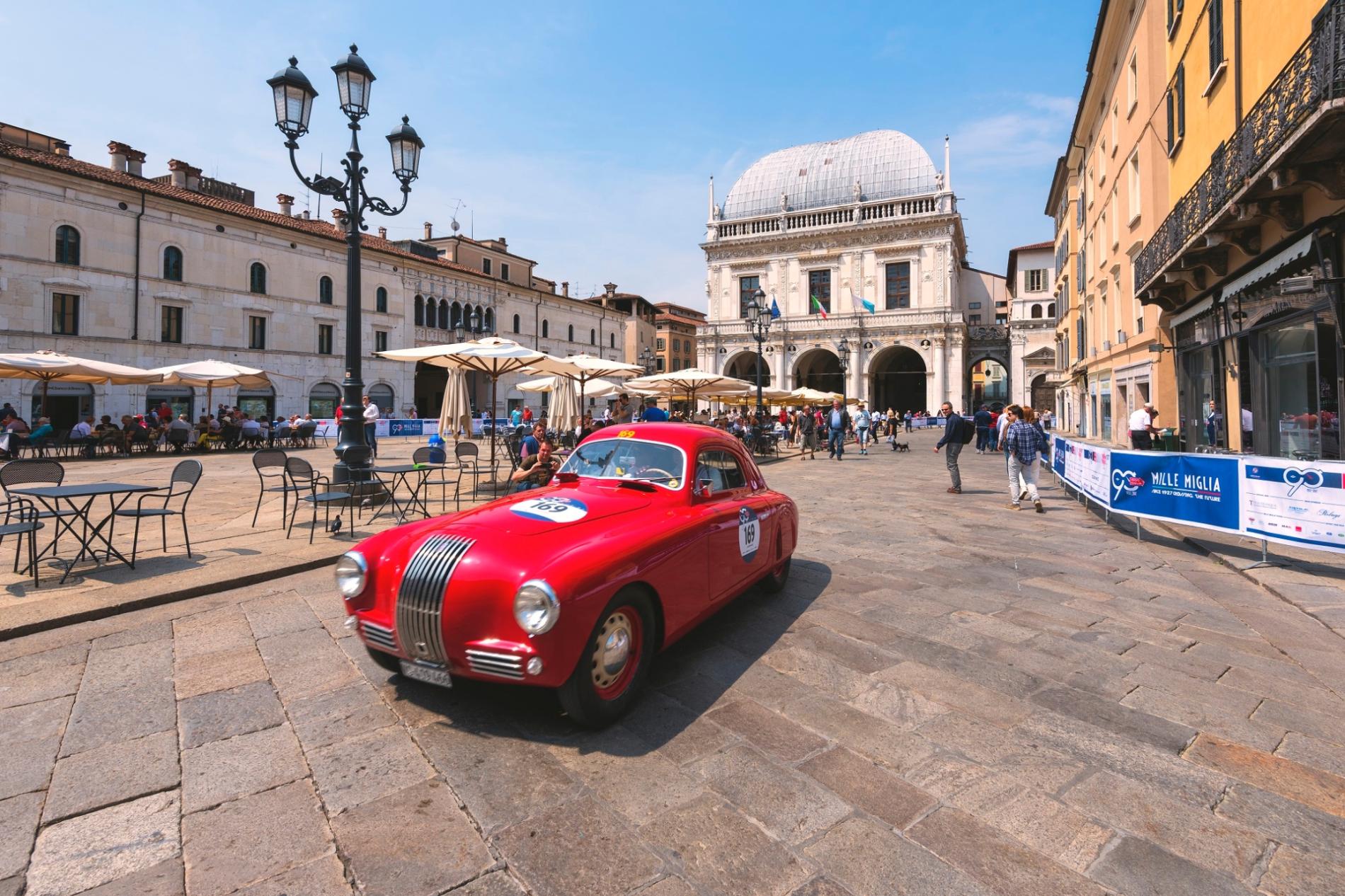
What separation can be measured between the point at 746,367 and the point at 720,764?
4936cm

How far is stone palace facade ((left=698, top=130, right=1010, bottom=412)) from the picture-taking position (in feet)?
147

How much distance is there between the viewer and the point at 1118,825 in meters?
2.50

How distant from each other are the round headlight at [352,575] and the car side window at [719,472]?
2.09 m

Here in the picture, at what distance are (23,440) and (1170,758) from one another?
23.8 metres

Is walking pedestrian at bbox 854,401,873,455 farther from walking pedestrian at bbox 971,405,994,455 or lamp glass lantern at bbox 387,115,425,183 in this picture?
lamp glass lantern at bbox 387,115,425,183

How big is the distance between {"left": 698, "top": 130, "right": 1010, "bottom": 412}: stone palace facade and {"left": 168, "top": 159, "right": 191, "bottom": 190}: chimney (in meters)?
32.7

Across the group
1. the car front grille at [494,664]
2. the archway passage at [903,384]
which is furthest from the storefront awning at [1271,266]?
the archway passage at [903,384]

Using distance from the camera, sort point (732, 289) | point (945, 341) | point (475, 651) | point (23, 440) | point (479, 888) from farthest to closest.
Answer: point (732, 289)
point (945, 341)
point (23, 440)
point (475, 651)
point (479, 888)

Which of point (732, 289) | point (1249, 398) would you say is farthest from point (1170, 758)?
point (732, 289)

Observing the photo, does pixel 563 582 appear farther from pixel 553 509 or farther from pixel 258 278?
pixel 258 278

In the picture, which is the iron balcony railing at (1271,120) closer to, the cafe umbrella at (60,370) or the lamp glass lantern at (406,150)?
the lamp glass lantern at (406,150)

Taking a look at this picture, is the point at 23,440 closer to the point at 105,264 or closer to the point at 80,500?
the point at 80,500

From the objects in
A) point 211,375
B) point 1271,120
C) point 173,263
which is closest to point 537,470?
point 1271,120

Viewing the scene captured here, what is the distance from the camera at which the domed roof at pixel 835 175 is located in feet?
155
